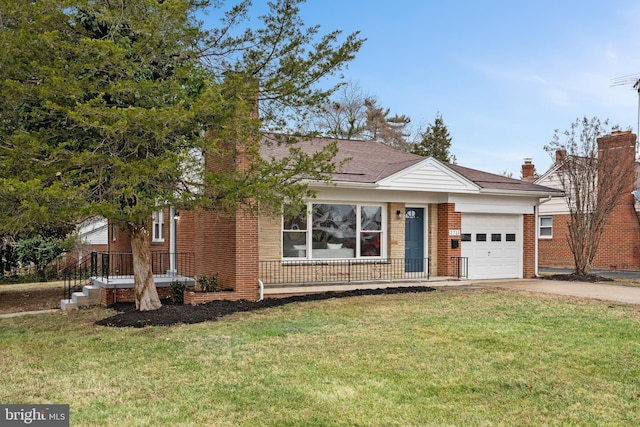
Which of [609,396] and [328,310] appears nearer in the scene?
[609,396]

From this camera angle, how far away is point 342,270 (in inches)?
604

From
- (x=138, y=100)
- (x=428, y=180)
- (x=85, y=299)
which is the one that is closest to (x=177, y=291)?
(x=85, y=299)

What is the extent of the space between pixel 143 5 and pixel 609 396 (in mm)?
8848

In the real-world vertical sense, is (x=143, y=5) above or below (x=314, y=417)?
above

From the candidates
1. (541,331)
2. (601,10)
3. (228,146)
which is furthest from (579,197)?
(228,146)

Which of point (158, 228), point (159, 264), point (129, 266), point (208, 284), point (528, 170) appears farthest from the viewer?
point (528, 170)

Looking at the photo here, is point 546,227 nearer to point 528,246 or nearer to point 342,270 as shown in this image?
point 528,246

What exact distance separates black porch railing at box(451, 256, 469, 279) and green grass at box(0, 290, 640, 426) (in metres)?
5.76

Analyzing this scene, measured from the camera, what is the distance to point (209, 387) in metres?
5.95

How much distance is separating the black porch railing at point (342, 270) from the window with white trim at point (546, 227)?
39.7 feet

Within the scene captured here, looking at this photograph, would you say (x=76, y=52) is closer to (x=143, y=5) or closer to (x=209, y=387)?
(x=143, y=5)

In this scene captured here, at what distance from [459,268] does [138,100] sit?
36.7 ft

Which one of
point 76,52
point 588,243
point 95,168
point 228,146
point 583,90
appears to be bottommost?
point 588,243

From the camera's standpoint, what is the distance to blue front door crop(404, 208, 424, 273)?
16.5 metres
